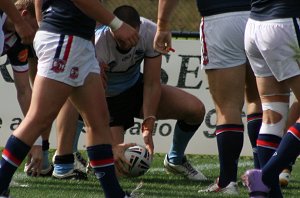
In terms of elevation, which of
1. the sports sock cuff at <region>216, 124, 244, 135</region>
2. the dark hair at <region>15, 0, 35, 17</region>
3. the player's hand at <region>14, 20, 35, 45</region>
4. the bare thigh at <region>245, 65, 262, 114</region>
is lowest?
the sports sock cuff at <region>216, 124, 244, 135</region>

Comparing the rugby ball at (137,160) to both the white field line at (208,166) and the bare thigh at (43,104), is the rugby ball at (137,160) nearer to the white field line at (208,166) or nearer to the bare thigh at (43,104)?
the white field line at (208,166)

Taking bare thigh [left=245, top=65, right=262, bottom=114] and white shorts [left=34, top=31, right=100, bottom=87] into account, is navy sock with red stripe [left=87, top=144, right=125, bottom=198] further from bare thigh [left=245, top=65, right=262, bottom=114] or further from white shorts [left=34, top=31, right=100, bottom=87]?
bare thigh [left=245, top=65, right=262, bottom=114]

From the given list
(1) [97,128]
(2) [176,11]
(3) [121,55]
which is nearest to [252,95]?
(3) [121,55]

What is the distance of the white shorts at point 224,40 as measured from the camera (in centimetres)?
646

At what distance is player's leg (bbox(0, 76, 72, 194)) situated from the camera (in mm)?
5484

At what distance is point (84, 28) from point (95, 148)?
26.9 inches

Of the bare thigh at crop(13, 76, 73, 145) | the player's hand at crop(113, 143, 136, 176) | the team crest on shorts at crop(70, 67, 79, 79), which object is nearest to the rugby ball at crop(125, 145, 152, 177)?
the player's hand at crop(113, 143, 136, 176)

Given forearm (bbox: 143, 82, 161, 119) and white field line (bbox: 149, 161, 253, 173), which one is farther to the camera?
white field line (bbox: 149, 161, 253, 173)

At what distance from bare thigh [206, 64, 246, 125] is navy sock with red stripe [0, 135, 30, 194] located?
4.82ft

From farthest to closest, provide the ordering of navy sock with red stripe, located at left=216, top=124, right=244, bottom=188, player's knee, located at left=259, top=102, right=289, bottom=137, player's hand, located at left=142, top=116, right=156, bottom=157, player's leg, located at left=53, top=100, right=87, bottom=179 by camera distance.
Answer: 1. player's leg, located at left=53, top=100, right=87, bottom=179
2. player's hand, located at left=142, top=116, right=156, bottom=157
3. navy sock with red stripe, located at left=216, top=124, right=244, bottom=188
4. player's knee, located at left=259, top=102, right=289, bottom=137

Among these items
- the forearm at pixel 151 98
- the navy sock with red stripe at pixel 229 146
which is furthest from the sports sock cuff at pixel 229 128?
the forearm at pixel 151 98

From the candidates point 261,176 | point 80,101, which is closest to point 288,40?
point 261,176

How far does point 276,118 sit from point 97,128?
1061mm

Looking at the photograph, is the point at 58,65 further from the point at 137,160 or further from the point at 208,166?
the point at 208,166
